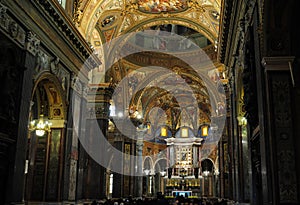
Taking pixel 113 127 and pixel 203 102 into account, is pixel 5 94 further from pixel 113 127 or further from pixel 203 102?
pixel 203 102

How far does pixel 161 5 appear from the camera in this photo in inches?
844

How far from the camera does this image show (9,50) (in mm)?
10430

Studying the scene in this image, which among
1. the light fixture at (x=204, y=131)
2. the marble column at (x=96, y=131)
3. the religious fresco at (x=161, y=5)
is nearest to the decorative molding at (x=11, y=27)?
the marble column at (x=96, y=131)

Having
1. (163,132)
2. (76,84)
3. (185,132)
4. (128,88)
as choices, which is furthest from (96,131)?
(185,132)

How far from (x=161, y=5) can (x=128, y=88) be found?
334 inches

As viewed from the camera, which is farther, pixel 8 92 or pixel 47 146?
pixel 47 146

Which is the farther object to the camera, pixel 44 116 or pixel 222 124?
pixel 222 124

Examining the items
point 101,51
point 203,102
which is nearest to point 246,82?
point 101,51

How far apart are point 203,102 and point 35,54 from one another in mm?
26439

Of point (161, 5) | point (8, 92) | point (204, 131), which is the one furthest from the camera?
point (204, 131)

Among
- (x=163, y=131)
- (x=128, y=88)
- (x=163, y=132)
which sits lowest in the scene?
(x=163, y=132)

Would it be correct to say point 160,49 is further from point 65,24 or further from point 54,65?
point 54,65

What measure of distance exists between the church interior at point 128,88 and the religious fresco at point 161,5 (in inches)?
3.0

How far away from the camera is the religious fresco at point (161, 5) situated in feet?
68.5
